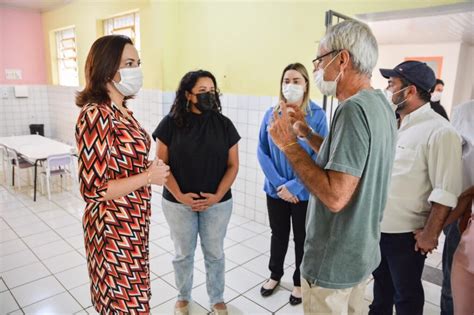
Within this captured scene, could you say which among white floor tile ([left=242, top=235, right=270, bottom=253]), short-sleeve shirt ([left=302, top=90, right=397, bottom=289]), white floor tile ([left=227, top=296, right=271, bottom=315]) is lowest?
white floor tile ([left=242, top=235, right=270, bottom=253])

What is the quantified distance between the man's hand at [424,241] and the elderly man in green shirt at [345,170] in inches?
20.2

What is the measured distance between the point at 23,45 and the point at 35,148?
11.2ft

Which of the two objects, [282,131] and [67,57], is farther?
[67,57]

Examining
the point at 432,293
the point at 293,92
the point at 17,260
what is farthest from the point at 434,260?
the point at 17,260

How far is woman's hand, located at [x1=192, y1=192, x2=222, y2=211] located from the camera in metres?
1.79

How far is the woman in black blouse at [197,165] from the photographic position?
1.79 meters

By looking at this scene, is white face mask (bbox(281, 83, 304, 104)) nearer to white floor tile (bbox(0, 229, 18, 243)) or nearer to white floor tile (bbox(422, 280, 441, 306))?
white floor tile (bbox(422, 280, 441, 306))

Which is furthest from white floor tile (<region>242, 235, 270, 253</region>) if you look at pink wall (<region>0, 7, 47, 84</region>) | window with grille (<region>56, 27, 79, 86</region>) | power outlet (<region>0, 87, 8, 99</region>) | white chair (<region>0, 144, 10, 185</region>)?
pink wall (<region>0, 7, 47, 84</region>)

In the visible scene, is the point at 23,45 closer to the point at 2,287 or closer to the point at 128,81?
the point at 2,287

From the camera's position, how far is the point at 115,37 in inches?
52.7

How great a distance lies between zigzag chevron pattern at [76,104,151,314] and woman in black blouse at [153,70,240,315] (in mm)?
410

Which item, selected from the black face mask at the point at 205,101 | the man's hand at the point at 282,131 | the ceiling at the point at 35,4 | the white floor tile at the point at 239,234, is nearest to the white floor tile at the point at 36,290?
the white floor tile at the point at 239,234

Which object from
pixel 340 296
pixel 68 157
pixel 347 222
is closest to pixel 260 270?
pixel 340 296

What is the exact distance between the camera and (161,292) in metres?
2.26
